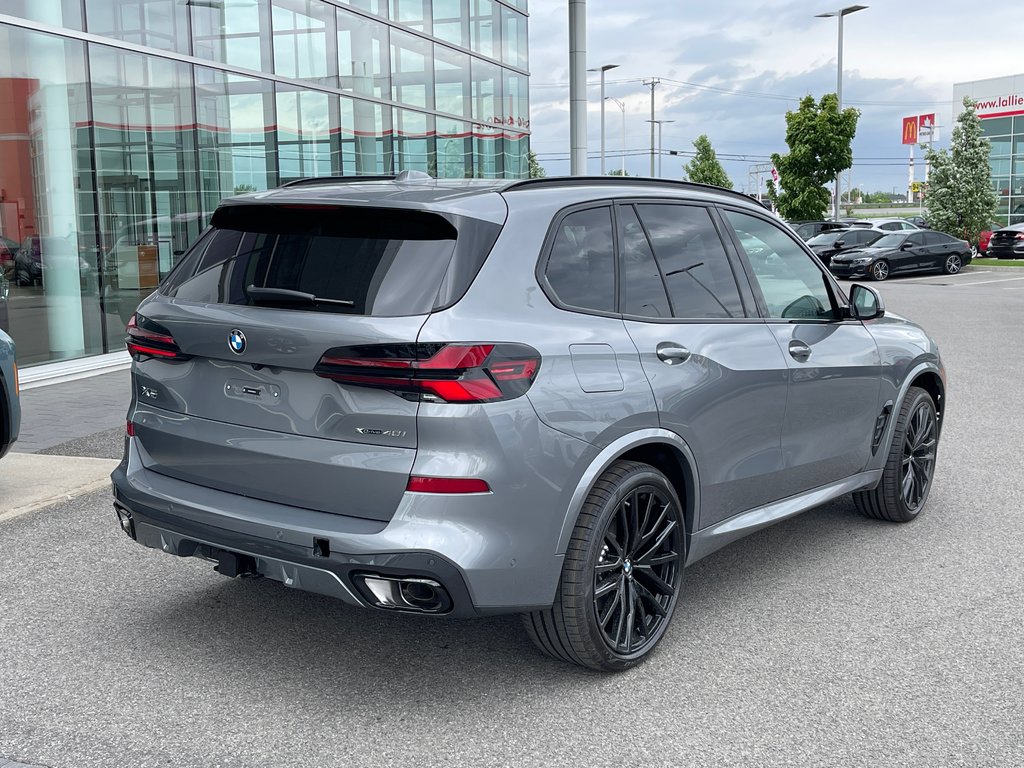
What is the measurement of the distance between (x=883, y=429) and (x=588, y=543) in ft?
8.42

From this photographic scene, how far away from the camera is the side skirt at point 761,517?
4434 millimetres

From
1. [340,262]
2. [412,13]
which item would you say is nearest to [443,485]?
[340,262]

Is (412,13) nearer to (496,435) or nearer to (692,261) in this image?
(692,261)

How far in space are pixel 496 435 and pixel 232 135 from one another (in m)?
13.4

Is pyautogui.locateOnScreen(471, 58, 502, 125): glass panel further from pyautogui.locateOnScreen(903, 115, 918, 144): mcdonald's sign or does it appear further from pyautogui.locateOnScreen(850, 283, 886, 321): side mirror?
pyautogui.locateOnScreen(903, 115, 918, 144): mcdonald's sign

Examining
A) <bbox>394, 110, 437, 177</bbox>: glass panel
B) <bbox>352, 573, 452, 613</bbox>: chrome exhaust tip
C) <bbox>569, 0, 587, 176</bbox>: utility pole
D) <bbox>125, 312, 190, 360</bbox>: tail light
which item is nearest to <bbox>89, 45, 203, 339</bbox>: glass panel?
<bbox>569, 0, 587, 176</bbox>: utility pole

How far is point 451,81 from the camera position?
73.0 feet

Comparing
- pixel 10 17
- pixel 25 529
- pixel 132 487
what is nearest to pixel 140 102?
pixel 10 17

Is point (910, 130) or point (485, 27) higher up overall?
point (910, 130)

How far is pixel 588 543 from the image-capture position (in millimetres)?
3754

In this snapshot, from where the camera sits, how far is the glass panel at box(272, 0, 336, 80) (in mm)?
16750

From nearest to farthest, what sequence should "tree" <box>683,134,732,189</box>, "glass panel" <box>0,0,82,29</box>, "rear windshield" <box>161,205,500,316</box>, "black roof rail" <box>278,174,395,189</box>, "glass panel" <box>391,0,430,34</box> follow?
"rear windshield" <box>161,205,500,316</box> < "black roof rail" <box>278,174,395,189</box> < "glass panel" <box>0,0,82,29</box> < "glass panel" <box>391,0,430,34</box> < "tree" <box>683,134,732,189</box>

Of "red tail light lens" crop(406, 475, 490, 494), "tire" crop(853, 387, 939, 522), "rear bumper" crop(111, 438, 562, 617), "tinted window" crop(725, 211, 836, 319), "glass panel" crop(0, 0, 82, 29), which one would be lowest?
"tire" crop(853, 387, 939, 522)

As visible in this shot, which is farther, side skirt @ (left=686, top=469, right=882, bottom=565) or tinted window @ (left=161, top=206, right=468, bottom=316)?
side skirt @ (left=686, top=469, right=882, bottom=565)
